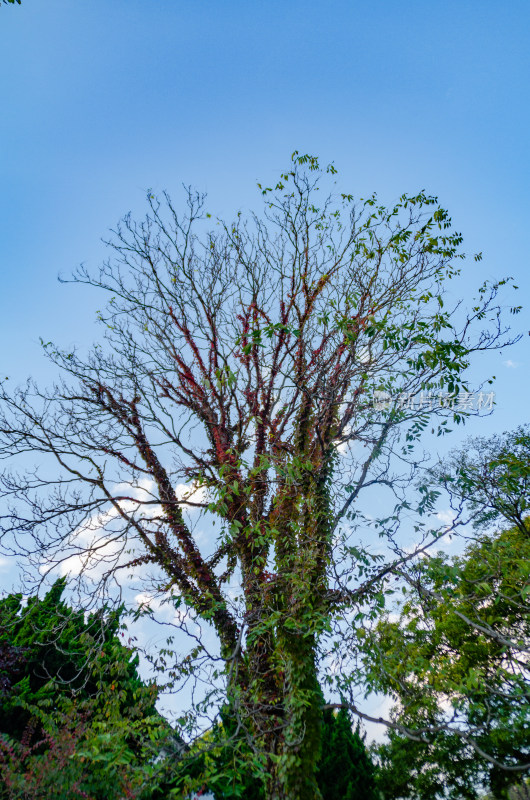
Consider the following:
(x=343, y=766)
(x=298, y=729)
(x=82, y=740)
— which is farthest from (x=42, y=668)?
(x=298, y=729)

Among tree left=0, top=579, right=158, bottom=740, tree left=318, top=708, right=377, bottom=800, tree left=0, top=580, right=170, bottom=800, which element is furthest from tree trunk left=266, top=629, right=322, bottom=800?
tree left=318, top=708, right=377, bottom=800

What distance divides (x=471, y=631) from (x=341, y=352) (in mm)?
10355

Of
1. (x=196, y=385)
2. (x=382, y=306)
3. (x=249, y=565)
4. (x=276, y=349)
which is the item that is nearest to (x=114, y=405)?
(x=196, y=385)

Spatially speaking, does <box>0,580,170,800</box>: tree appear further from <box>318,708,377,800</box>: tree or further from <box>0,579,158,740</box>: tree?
<box>318,708,377,800</box>: tree

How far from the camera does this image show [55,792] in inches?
242

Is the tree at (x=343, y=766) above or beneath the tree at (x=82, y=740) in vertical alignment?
above

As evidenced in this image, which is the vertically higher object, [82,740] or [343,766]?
[343,766]

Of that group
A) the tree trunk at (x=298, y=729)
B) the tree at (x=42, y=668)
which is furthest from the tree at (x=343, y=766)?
the tree trunk at (x=298, y=729)

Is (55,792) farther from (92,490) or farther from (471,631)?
(471,631)

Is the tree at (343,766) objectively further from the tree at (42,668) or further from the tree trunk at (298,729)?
the tree trunk at (298,729)

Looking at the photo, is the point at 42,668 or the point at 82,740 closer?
the point at 82,740

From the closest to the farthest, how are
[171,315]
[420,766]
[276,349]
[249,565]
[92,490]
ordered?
[249,565], [92,490], [276,349], [171,315], [420,766]

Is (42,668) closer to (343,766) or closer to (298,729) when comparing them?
(343,766)

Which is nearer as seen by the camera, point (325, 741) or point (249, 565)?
point (249, 565)
